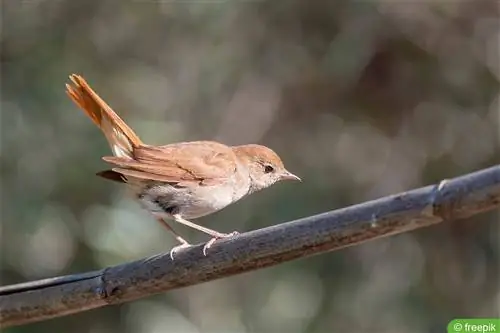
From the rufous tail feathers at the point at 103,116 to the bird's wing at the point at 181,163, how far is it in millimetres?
59

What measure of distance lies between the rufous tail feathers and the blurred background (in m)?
1.50

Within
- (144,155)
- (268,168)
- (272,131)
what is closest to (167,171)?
(144,155)

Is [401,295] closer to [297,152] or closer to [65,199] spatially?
[297,152]

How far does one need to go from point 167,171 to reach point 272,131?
100.0 inches

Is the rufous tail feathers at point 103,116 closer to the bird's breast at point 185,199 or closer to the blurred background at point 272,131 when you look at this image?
the bird's breast at point 185,199

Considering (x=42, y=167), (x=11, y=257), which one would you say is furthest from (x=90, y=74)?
(x=11, y=257)

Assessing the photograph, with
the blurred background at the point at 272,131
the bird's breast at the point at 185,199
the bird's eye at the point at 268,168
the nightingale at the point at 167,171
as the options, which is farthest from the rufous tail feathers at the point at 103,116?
the blurred background at the point at 272,131

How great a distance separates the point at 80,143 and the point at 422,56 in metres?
2.33

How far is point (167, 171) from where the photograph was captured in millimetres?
3750

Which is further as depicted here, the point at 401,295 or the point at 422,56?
the point at 422,56

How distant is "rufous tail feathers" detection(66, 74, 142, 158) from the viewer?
3.52 meters

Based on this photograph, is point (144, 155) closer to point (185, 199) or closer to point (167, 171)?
point (167, 171)

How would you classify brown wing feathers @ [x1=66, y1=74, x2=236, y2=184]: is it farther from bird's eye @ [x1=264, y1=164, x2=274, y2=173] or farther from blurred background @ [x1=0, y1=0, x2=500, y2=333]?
blurred background @ [x1=0, y1=0, x2=500, y2=333]

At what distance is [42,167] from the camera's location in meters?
5.39
